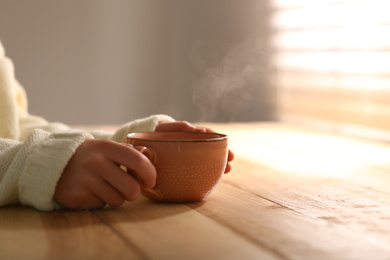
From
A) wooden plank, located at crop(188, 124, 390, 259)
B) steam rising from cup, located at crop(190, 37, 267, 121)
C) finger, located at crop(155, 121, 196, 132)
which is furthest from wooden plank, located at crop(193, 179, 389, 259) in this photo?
steam rising from cup, located at crop(190, 37, 267, 121)

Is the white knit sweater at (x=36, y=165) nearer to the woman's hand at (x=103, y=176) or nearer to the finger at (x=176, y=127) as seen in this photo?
the woman's hand at (x=103, y=176)

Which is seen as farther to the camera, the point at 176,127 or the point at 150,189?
the point at 176,127

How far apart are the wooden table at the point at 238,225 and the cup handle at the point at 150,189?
11 millimetres

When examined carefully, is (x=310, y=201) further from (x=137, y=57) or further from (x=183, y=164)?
(x=137, y=57)

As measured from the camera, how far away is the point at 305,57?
221 centimetres

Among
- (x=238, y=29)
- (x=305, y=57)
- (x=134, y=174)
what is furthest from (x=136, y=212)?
(x=238, y=29)

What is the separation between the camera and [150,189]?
70cm

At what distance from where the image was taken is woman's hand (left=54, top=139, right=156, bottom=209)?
641 millimetres

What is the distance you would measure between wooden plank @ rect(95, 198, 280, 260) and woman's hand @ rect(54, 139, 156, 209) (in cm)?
2

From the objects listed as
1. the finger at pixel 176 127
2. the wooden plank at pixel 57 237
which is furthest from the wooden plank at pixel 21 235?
the finger at pixel 176 127

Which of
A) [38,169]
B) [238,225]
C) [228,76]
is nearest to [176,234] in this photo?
[238,225]

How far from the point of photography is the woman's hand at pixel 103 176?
641 millimetres

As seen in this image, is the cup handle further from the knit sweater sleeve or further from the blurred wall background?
the blurred wall background

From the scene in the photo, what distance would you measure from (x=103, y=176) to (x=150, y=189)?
0.07m
